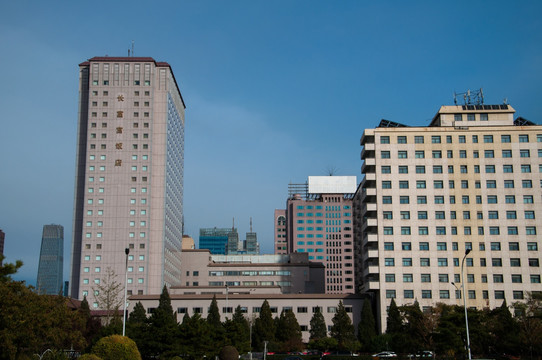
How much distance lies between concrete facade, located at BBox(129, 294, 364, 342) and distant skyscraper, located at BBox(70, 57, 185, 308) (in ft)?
40.4

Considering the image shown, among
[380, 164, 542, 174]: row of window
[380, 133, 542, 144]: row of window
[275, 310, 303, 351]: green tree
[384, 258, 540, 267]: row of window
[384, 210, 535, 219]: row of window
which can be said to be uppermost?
[380, 133, 542, 144]: row of window

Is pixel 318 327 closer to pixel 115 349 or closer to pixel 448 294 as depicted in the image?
pixel 448 294

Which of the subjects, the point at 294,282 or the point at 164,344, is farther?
the point at 294,282

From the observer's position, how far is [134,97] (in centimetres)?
13225

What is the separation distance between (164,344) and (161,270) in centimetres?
6931

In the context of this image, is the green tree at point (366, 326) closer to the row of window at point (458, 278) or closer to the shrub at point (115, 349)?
the row of window at point (458, 278)

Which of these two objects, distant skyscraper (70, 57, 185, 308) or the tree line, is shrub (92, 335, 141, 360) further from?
distant skyscraper (70, 57, 185, 308)

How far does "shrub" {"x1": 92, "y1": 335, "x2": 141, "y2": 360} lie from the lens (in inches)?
1654

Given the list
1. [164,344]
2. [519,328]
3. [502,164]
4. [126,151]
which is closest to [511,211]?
[502,164]

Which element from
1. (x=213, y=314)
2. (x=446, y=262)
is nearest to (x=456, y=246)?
(x=446, y=262)

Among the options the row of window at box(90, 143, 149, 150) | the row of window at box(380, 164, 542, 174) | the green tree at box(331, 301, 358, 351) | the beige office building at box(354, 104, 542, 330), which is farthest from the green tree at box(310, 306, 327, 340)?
the row of window at box(90, 143, 149, 150)

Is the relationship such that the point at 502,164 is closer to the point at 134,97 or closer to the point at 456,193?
the point at 456,193

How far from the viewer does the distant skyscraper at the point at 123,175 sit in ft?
411

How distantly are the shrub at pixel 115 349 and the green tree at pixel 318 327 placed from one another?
61.4 metres
